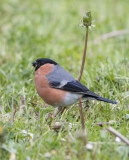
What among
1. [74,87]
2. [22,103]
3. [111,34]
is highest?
[111,34]

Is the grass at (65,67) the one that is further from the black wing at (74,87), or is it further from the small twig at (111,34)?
the black wing at (74,87)

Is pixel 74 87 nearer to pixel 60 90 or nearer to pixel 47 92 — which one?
pixel 60 90

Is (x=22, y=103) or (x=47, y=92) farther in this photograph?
(x=22, y=103)

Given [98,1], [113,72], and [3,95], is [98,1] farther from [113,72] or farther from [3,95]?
[3,95]

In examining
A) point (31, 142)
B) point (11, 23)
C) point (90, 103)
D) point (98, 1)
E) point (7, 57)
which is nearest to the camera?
point (31, 142)

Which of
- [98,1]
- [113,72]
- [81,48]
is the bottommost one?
[113,72]

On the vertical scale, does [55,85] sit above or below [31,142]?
above

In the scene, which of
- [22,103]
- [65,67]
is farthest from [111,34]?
[22,103]

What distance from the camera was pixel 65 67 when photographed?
6348mm

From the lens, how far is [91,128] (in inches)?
169

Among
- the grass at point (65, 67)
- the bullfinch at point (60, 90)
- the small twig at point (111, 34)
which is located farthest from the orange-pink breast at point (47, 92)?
the small twig at point (111, 34)

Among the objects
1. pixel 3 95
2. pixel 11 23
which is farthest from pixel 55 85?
pixel 11 23

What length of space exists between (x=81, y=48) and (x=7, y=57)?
114 centimetres

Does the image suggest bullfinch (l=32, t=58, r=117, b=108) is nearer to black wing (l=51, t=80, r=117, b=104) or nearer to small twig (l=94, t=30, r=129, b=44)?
Answer: black wing (l=51, t=80, r=117, b=104)
